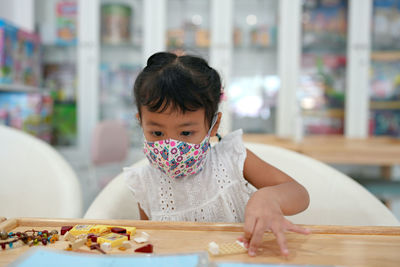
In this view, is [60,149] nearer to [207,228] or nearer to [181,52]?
[181,52]

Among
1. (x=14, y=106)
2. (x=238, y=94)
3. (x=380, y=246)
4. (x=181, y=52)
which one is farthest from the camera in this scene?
(x=238, y=94)

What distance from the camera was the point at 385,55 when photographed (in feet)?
9.50

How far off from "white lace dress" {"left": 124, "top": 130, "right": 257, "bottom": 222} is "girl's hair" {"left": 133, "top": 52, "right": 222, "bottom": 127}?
152 mm

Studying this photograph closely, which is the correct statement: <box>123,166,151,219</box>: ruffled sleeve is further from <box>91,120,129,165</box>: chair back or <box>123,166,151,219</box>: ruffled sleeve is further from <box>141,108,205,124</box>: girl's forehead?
<box>91,120,129,165</box>: chair back

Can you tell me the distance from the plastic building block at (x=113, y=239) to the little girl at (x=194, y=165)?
0.57 feet

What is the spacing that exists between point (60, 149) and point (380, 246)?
10.2ft

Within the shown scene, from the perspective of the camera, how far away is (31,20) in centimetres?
303

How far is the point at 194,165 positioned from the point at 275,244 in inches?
13.6

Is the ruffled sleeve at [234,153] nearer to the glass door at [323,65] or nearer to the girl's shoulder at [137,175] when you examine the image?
the girl's shoulder at [137,175]

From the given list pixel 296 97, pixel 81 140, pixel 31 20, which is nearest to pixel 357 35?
pixel 296 97

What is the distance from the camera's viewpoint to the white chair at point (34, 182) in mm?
917

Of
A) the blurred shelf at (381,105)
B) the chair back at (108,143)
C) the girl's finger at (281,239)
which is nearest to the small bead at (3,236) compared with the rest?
the girl's finger at (281,239)

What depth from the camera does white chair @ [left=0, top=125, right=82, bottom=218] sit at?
92 centimetres

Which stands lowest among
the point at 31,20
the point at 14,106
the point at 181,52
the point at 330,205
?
the point at 330,205
